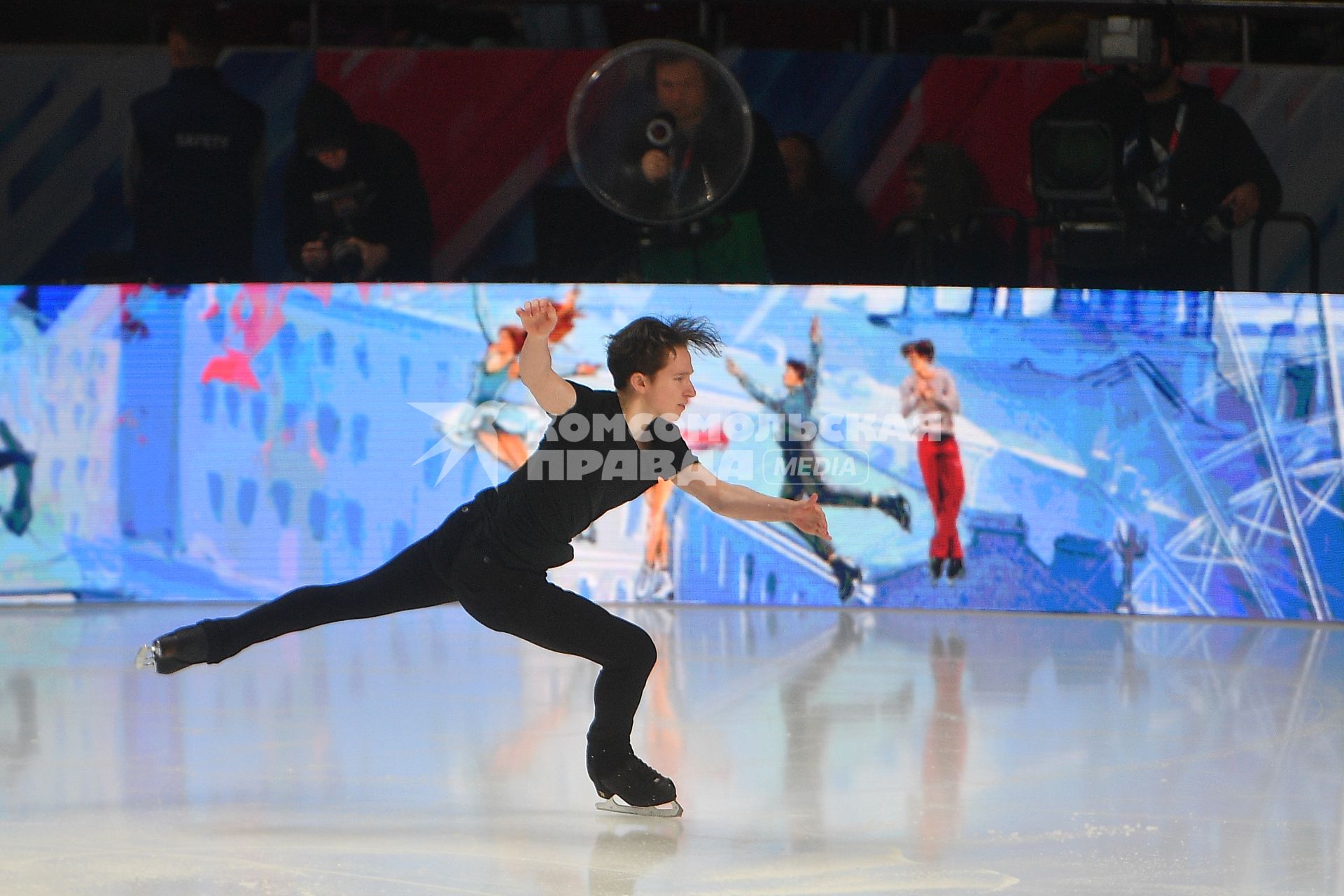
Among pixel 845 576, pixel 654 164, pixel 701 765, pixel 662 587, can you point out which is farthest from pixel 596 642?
pixel 845 576

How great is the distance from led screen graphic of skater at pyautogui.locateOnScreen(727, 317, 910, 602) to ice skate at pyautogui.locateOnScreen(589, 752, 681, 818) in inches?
130

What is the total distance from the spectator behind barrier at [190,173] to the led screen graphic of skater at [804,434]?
233cm

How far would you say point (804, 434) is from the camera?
21.9 ft

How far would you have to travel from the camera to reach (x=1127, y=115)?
6.61 metres

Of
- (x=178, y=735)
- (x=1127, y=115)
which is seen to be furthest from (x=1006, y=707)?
(x=1127, y=115)

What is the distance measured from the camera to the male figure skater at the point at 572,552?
11.0ft

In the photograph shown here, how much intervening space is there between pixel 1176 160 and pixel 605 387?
8.75 feet

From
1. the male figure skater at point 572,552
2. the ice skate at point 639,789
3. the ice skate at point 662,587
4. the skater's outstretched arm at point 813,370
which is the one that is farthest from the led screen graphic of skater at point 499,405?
the ice skate at point 639,789

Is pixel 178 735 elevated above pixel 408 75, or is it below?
below

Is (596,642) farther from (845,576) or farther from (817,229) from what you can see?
(817,229)

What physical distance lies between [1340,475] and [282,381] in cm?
458

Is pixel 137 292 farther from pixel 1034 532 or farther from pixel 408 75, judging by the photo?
pixel 1034 532

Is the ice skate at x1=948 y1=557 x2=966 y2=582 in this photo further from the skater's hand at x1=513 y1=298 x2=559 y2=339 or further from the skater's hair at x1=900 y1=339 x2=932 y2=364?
the skater's hand at x1=513 y1=298 x2=559 y2=339

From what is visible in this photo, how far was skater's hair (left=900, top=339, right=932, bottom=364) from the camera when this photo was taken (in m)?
6.66
